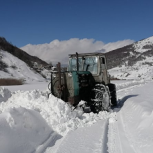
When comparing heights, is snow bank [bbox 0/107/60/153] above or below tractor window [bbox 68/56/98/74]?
below

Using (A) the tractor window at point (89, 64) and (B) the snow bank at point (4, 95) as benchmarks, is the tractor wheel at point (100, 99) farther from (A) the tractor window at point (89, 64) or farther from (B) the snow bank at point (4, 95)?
(B) the snow bank at point (4, 95)

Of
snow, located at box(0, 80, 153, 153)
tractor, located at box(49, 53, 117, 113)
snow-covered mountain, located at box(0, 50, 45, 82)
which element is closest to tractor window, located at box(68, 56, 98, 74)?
tractor, located at box(49, 53, 117, 113)

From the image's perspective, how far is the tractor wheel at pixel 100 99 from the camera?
8.89m

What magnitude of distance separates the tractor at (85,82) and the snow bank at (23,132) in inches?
96.7

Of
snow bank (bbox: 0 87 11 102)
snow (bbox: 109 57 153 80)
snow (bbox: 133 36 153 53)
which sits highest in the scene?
snow (bbox: 133 36 153 53)

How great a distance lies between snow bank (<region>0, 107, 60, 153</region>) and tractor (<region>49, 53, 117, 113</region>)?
2.46 metres

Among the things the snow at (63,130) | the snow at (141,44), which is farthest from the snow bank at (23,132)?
the snow at (141,44)

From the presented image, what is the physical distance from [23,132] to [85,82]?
4.40m

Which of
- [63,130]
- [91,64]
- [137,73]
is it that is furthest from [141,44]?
[63,130]

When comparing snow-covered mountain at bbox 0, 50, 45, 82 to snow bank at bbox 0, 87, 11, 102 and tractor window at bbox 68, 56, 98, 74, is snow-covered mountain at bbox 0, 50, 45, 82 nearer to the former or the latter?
snow bank at bbox 0, 87, 11, 102

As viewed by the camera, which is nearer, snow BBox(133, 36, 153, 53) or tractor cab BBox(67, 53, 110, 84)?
tractor cab BBox(67, 53, 110, 84)

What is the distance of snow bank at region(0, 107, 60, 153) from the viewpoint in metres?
4.58

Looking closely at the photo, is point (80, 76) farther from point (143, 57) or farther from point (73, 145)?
point (143, 57)

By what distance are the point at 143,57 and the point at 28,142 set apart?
122049 millimetres
